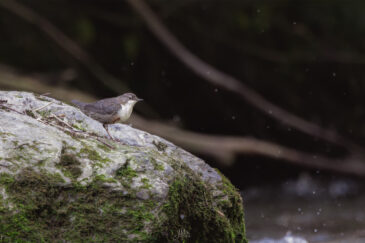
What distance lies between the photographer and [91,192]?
259 cm

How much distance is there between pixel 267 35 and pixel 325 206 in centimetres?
252

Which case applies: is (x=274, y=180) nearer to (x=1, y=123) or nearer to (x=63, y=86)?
(x=63, y=86)

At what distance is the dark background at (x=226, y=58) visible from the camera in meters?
7.78

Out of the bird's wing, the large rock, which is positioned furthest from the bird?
the large rock

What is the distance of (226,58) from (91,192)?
580 centimetres

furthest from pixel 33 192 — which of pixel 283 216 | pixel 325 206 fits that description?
pixel 325 206

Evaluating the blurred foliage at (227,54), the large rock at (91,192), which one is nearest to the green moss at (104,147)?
the large rock at (91,192)

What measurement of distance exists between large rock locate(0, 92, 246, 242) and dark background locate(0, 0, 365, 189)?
4.83m

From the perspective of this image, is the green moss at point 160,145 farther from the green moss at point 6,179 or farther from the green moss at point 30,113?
the green moss at point 6,179

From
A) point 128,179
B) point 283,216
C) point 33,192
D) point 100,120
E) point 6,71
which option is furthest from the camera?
point 6,71

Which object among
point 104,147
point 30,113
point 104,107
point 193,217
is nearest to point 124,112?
point 104,107

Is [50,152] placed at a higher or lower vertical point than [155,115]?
lower

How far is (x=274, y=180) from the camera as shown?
8391 millimetres

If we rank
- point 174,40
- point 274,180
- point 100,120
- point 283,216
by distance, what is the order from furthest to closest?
1. point 274,180
2. point 174,40
3. point 283,216
4. point 100,120
